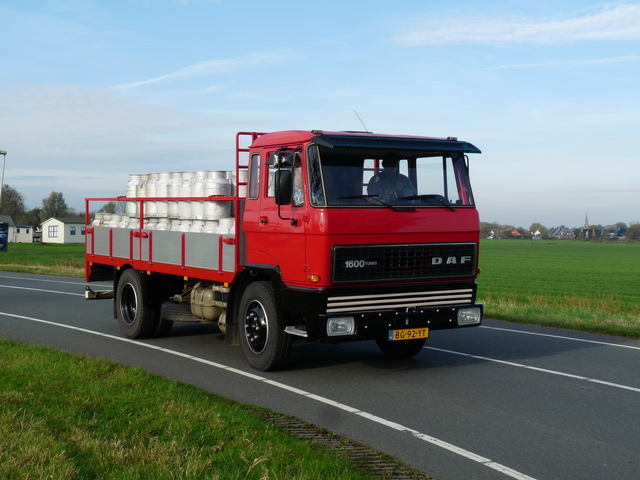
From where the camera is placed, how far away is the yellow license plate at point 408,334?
27.3 ft

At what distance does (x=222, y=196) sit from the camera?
9.73m

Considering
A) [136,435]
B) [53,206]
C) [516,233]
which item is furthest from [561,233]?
[136,435]

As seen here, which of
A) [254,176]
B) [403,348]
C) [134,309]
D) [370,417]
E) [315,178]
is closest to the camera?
[370,417]

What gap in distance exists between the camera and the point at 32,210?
145750 millimetres

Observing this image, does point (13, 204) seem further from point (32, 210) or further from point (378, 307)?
point (378, 307)

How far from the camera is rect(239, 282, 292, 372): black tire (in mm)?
8672

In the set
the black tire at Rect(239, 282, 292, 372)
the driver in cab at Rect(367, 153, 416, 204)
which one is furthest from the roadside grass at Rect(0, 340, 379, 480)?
the driver in cab at Rect(367, 153, 416, 204)

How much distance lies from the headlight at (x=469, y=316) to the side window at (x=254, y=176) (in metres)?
2.87

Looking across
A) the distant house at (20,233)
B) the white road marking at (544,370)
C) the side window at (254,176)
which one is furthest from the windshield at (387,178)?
the distant house at (20,233)

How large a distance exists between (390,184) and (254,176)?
1768mm

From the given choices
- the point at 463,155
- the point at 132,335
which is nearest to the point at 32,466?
the point at 463,155

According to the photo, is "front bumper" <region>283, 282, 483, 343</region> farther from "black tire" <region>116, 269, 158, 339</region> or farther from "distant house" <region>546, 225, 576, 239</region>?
"distant house" <region>546, 225, 576, 239</region>

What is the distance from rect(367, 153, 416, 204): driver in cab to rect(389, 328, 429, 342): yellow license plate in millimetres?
1465

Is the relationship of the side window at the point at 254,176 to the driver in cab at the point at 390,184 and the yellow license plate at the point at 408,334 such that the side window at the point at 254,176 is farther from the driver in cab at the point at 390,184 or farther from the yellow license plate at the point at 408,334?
the yellow license plate at the point at 408,334
